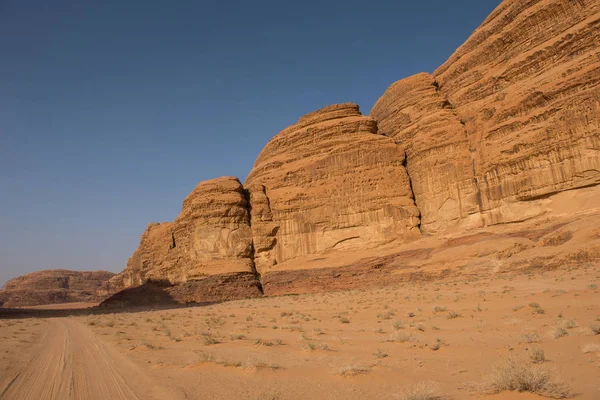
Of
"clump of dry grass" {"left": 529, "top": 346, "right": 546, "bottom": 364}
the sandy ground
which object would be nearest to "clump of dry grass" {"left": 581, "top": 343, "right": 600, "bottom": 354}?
the sandy ground

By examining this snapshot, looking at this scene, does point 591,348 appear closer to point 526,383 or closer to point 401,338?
point 526,383

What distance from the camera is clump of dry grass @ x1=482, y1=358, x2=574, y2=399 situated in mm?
4261

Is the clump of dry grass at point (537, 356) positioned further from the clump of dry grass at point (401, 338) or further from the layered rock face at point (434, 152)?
the layered rock face at point (434, 152)

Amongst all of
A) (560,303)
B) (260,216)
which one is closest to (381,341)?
(560,303)

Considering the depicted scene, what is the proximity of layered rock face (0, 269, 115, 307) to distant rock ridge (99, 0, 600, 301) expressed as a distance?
62.5m

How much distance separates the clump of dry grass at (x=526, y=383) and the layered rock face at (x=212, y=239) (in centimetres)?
4021

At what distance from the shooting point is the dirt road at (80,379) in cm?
575

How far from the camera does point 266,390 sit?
546cm

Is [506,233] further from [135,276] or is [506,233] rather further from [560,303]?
[135,276]

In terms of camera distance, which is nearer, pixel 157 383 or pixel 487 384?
pixel 487 384

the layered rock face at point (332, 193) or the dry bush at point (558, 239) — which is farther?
the layered rock face at point (332, 193)

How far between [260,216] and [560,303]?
39.3 metres

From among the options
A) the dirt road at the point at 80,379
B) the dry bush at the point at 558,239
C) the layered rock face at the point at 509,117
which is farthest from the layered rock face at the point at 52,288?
the dry bush at the point at 558,239

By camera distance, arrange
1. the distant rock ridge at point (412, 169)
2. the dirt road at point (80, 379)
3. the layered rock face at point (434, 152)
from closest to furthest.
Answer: the dirt road at point (80, 379)
the distant rock ridge at point (412, 169)
the layered rock face at point (434, 152)
